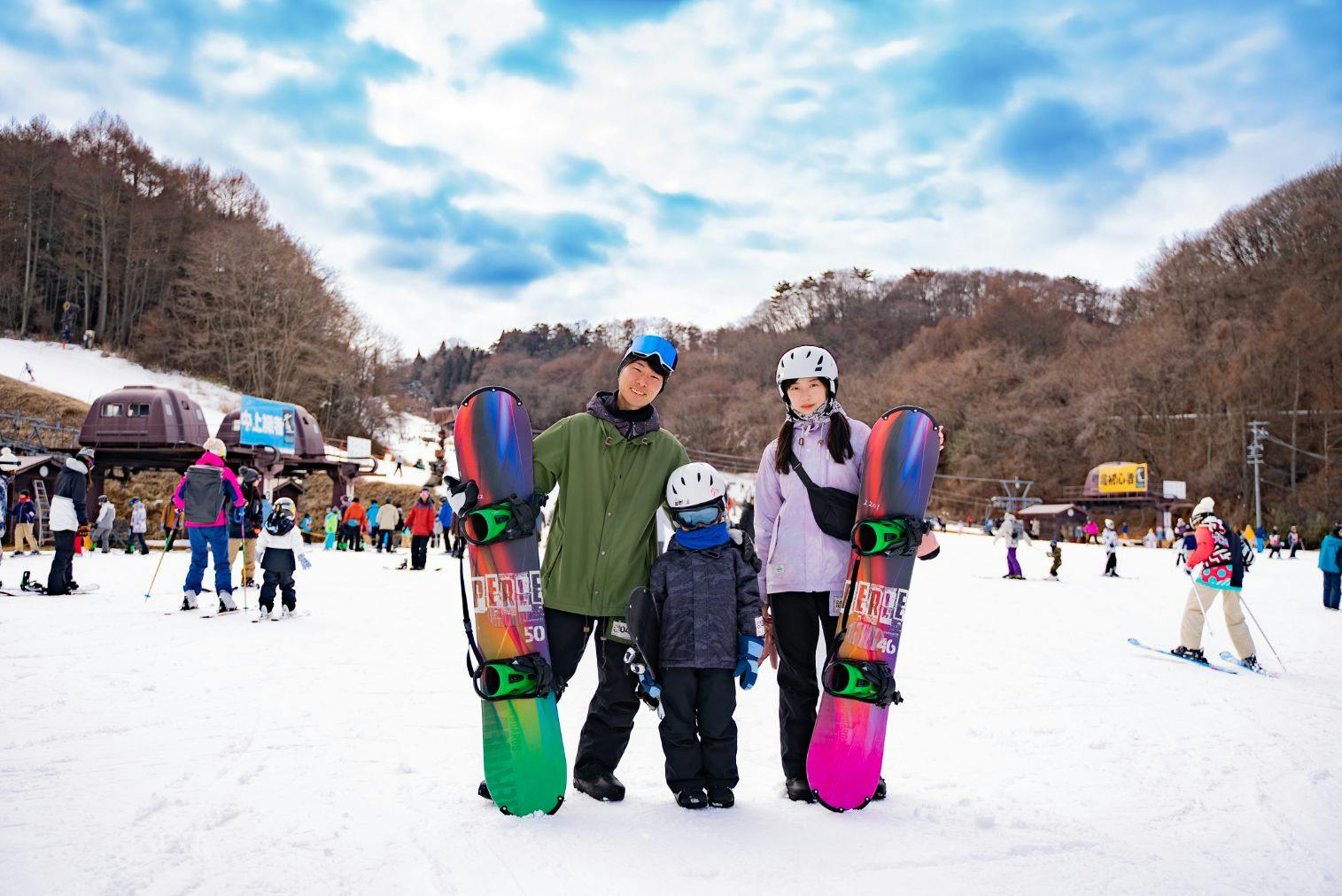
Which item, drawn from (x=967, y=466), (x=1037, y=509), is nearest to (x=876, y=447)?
(x=1037, y=509)

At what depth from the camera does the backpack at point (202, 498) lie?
7.53 m

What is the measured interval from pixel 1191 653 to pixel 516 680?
6.46 m

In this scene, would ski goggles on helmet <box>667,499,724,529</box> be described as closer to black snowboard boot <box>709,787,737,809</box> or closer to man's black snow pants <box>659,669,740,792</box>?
man's black snow pants <box>659,669,740,792</box>

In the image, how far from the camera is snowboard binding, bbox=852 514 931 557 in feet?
9.68

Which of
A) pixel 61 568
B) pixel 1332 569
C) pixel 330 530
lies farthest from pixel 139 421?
pixel 1332 569

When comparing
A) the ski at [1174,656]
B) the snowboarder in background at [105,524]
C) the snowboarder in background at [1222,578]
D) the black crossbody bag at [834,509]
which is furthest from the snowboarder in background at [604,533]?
the snowboarder in background at [105,524]

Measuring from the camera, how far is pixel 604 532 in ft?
10.0

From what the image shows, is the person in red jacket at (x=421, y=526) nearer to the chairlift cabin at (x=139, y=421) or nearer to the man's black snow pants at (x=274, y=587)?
the man's black snow pants at (x=274, y=587)

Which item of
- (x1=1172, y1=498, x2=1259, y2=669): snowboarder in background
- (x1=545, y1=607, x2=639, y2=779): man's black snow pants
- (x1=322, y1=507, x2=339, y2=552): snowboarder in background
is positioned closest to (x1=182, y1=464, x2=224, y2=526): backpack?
(x1=545, y1=607, x2=639, y2=779): man's black snow pants

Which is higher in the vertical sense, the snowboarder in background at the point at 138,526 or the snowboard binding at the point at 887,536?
the snowboard binding at the point at 887,536

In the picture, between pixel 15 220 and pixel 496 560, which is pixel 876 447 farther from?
pixel 15 220

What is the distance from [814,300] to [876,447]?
7841cm

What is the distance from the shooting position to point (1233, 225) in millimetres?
49219

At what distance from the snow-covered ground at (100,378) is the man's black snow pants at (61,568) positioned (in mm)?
24956
